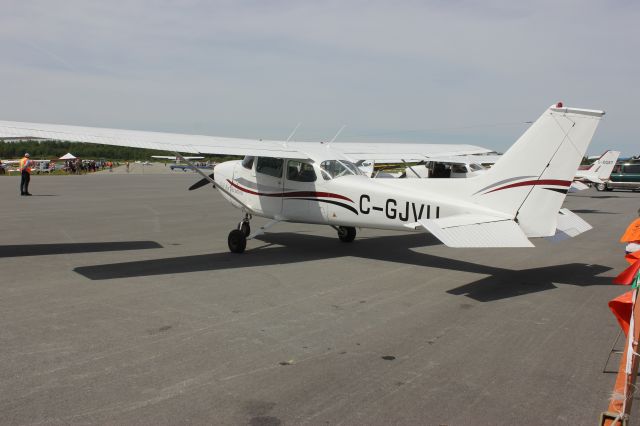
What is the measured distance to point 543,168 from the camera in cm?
745

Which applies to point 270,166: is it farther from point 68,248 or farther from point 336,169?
point 68,248

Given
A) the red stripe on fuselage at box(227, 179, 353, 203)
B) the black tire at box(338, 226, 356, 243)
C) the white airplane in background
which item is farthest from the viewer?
the white airplane in background

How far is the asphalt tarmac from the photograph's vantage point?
151 inches

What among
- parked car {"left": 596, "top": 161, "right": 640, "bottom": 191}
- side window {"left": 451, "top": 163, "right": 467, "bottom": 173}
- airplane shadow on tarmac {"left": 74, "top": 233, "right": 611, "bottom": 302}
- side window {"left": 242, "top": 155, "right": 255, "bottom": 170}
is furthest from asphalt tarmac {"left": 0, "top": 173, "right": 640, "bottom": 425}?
parked car {"left": 596, "top": 161, "right": 640, "bottom": 191}

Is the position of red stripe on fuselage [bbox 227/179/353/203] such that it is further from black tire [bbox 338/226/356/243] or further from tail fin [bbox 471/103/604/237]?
tail fin [bbox 471/103/604/237]

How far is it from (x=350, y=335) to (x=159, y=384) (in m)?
2.07

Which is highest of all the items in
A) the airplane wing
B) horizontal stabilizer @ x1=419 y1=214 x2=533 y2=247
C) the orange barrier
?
the airplane wing

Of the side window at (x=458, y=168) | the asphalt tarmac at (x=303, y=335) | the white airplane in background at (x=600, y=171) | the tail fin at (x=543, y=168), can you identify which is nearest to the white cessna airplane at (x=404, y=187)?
the tail fin at (x=543, y=168)

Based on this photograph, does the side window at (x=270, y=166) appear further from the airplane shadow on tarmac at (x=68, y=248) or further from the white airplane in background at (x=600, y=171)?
the white airplane in background at (x=600, y=171)

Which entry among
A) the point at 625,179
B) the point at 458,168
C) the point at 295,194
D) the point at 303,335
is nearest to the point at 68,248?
the point at 295,194

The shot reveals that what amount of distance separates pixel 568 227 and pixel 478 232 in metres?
1.94

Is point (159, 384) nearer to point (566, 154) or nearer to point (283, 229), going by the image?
point (566, 154)

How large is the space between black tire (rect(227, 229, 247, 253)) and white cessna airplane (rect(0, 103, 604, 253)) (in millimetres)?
20

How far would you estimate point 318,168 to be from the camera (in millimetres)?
9977
